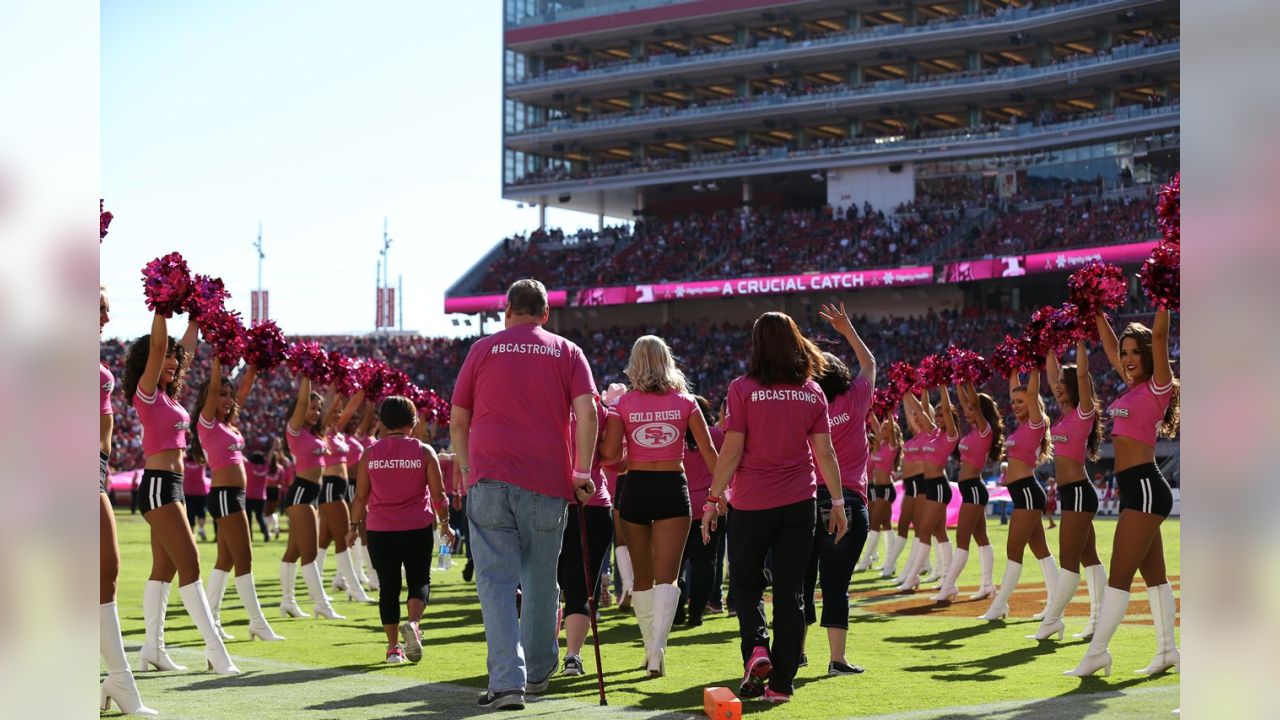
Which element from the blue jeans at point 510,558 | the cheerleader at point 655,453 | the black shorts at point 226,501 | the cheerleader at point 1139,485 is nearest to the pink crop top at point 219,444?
the black shorts at point 226,501

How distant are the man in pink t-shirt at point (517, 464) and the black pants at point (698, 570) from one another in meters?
4.47

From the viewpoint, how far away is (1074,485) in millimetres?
10039

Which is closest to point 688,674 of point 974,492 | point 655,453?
point 655,453

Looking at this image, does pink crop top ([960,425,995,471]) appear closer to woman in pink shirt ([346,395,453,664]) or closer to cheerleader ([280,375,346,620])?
woman in pink shirt ([346,395,453,664])

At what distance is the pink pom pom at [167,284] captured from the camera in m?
7.97

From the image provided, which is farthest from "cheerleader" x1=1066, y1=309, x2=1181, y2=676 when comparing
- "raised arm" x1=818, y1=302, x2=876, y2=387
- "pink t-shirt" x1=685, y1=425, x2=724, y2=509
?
"pink t-shirt" x1=685, y1=425, x2=724, y2=509

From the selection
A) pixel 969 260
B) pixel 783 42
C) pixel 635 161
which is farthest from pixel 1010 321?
pixel 635 161

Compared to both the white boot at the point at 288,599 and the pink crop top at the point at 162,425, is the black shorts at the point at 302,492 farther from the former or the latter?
the pink crop top at the point at 162,425

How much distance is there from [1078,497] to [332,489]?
7587mm

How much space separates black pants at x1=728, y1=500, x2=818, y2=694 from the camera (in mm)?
7520

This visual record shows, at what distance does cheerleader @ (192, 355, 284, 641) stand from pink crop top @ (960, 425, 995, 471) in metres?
6.67

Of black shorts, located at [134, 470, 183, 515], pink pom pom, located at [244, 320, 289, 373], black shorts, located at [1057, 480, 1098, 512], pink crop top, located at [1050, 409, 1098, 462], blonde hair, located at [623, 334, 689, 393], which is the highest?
pink pom pom, located at [244, 320, 289, 373]

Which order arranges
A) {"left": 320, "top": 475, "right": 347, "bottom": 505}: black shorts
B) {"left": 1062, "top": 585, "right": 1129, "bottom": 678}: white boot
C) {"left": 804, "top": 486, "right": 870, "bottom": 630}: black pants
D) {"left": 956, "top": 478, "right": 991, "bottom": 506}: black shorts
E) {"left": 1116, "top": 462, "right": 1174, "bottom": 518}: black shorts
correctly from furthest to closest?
{"left": 320, "top": 475, "right": 347, "bottom": 505}: black shorts → {"left": 956, "top": 478, "right": 991, "bottom": 506}: black shorts → {"left": 804, "top": 486, "right": 870, "bottom": 630}: black pants → {"left": 1062, "top": 585, "right": 1129, "bottom": 678}: white boot → {"left": 1116, "top": 462, "right": 1174, "bottom": 518}: black shorts
